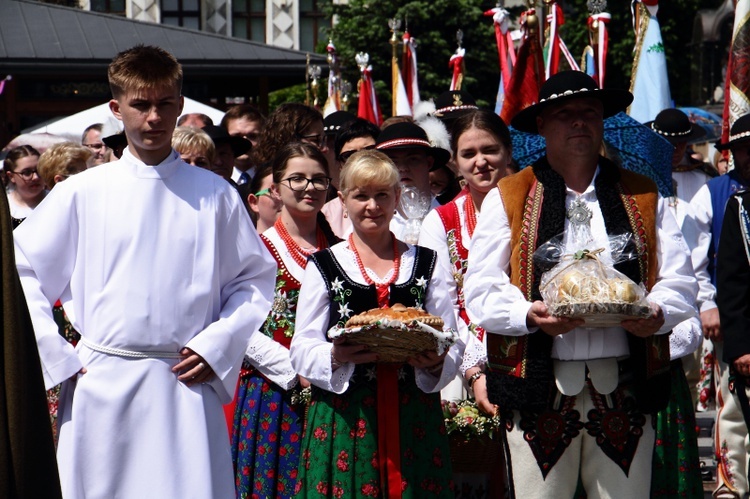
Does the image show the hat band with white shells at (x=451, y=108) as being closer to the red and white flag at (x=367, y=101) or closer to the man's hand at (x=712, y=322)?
the man's hand at (x=712, y=322)

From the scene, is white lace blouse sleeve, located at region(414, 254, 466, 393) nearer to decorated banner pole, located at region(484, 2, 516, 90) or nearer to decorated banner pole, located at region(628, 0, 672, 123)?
decorated banner pole, located at region(484, 2, 516, 90)

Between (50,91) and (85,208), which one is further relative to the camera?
(50,91)

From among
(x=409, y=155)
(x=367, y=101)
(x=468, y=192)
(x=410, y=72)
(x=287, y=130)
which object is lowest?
(x=468, y=192)

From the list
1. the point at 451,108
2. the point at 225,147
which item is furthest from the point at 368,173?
the point at 451,108

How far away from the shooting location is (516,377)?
16.0 feet

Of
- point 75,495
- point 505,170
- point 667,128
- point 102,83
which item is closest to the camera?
point 75,495

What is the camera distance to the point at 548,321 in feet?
15.4

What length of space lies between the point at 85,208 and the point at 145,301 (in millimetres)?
405

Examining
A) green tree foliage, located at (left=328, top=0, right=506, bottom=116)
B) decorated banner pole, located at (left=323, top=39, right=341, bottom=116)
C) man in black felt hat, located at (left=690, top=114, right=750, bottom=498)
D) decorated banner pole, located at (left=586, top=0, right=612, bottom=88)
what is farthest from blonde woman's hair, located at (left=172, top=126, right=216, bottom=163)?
green tree foliage, located at (left=328, top=0, right=506, bottom=116)

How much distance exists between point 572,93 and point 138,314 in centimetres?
172

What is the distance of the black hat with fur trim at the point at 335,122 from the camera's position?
8508mm

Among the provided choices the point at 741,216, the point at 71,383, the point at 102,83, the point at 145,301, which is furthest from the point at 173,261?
the point at 102,83

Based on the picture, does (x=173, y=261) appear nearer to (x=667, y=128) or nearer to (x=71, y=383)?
(x=71, y=383)

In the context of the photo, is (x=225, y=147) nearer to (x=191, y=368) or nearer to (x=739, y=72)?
(x=739, y=72)
